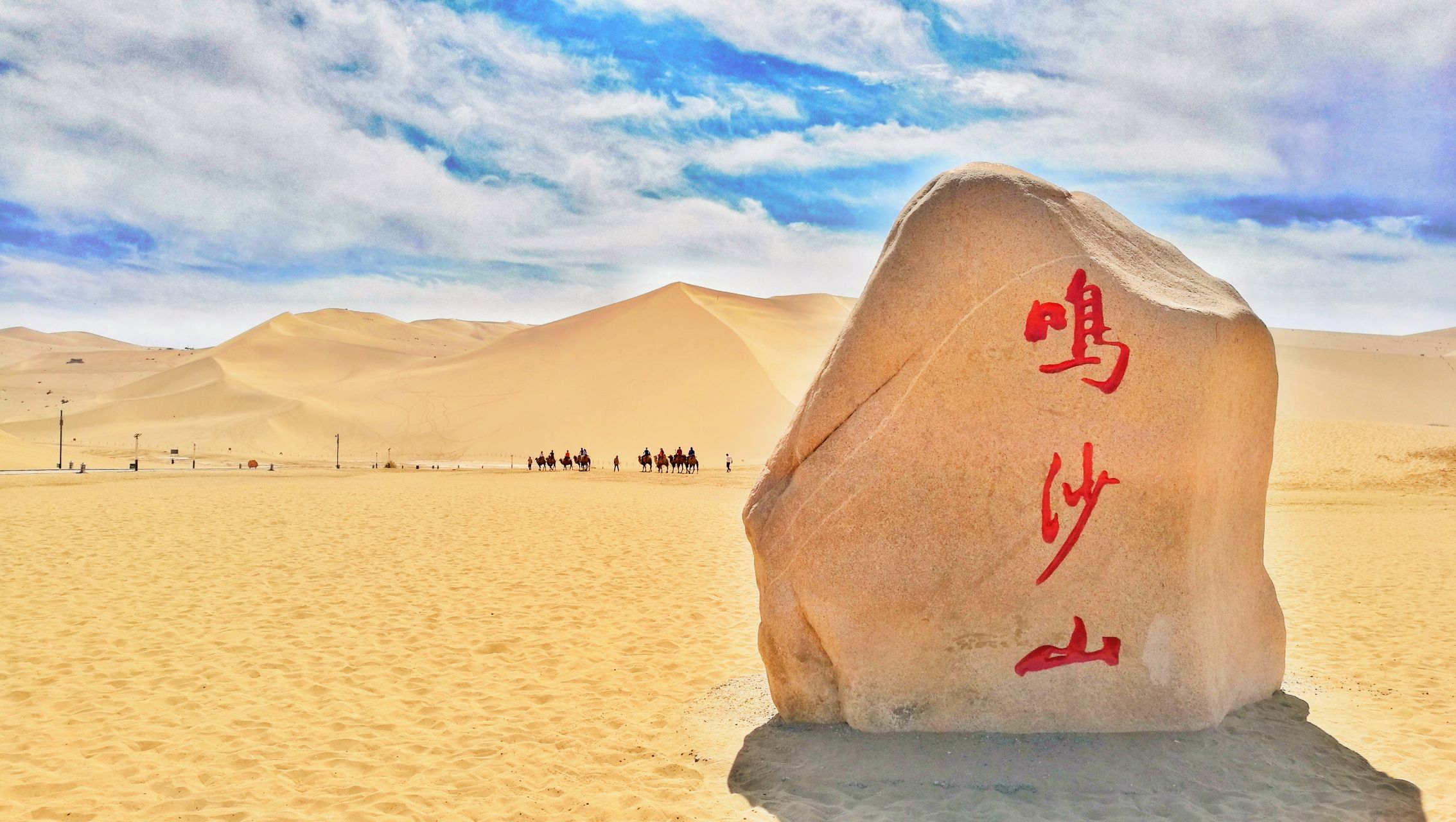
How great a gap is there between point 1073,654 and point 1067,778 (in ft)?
2.36

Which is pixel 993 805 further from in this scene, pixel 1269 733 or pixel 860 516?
pixel 1269 733

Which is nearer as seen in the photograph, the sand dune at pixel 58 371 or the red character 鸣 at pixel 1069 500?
the red character 鸣 at pixel 1069 500

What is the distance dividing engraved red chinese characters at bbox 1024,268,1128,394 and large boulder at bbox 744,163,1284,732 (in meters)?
0.01

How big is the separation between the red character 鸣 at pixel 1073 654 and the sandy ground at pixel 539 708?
0.44 metres

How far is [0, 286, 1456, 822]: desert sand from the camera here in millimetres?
4805

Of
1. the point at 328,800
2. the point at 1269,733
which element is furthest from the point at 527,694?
the point at 1269,733

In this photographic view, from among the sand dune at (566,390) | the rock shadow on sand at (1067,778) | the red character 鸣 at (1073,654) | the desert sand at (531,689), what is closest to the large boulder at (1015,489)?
the red character 鸣 at (1073,654)

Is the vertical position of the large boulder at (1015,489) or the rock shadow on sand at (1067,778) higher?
the large boulder at (1015,489)

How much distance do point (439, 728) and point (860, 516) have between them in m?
3.20

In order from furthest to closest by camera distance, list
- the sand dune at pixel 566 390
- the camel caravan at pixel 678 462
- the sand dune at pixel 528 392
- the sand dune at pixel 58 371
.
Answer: the sand dune at pixel 58 371, the sand dune at pixel 528 392, the sand dune at pixel 566 390, the camel caravan at pixel 678 462

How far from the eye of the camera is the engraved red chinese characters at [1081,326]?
5.23 metres

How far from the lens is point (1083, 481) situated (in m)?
5.20

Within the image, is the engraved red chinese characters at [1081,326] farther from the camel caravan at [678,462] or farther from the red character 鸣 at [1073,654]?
the camel caravan at [678,462]

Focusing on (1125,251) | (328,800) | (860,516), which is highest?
(1125,251)
